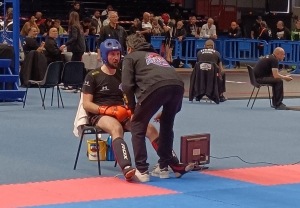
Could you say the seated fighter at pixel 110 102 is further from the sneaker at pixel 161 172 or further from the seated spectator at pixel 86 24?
the seated spectator at pixel 86 24

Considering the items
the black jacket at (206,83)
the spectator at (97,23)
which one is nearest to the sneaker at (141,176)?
the black jacket at (206,83)

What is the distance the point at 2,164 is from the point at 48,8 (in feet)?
70.5

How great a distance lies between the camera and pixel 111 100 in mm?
8039

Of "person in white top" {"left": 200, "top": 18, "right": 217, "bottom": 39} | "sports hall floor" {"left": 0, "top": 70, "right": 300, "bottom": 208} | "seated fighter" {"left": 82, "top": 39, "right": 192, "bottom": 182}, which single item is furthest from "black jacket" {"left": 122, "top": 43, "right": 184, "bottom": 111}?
"person in white top" {"left": 200, "top": 18, "right": 217, "bottom": 39}

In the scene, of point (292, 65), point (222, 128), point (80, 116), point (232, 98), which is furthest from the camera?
point (292, 65)

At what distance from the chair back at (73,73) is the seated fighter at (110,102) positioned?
264 inches

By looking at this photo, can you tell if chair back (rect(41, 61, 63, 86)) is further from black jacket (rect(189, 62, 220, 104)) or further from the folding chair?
black jacket (rect(189, 62, 220, 104))

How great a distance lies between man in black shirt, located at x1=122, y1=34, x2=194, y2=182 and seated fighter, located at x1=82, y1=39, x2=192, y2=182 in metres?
0.16

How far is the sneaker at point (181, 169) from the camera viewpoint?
7.60 m

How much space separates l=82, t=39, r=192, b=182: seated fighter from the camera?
24.8 ft

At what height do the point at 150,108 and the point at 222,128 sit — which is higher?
the point at 150,108

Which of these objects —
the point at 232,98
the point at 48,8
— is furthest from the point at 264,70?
the point at 48,8

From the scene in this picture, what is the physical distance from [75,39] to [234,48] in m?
9.90

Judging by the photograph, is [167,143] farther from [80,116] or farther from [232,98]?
[232,98]
